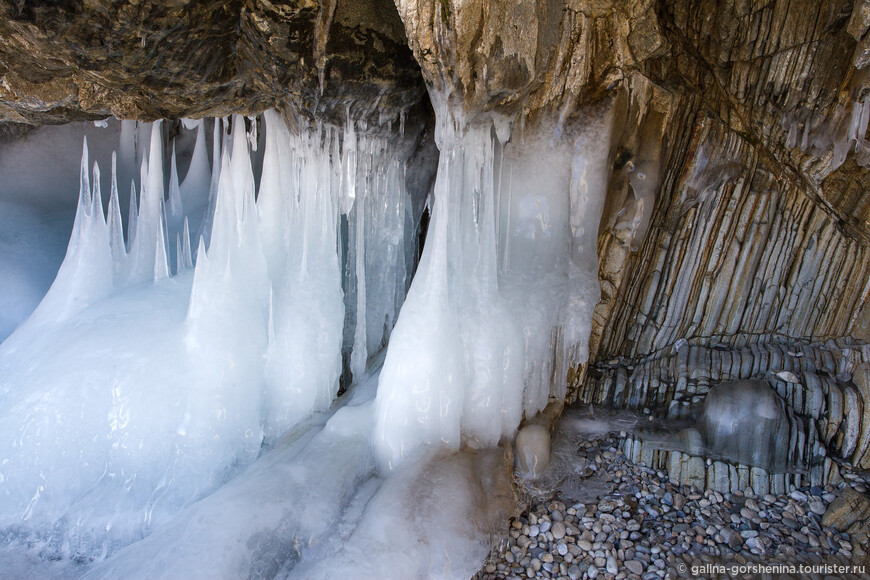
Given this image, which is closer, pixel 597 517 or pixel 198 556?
pixel 198 556

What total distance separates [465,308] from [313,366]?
53.0 inches

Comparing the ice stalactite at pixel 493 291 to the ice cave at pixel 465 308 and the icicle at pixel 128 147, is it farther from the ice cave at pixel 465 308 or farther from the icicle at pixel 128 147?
the icicle at pixel 128 147

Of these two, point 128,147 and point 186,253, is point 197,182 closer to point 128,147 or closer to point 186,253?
point 128,147

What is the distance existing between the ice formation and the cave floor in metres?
0.30

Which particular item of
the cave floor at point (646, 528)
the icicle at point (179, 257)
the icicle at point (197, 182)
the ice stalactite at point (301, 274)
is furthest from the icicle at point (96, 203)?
the cave floor at point (646, 528)

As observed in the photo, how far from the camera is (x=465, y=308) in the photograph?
4.18m

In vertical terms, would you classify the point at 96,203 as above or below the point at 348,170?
below

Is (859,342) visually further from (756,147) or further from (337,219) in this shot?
(337,219)

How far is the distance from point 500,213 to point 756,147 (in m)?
2.04

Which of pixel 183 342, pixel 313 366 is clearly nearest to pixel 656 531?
pixel 313 366

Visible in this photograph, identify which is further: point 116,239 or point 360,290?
point 116,239

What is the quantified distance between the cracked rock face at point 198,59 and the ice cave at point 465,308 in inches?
0.8

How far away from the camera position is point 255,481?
3.52m

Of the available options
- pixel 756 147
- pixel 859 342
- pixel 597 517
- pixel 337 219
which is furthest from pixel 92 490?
pixel 859 342
